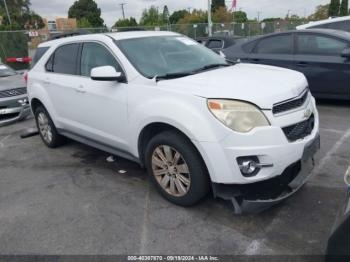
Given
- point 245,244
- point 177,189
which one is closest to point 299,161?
point 245,244

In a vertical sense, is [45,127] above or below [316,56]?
below

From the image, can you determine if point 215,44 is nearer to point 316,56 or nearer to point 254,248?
point 316,56

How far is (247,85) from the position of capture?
3207 millimetres

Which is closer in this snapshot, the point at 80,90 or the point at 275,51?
the point at 80,90

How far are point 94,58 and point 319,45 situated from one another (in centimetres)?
452

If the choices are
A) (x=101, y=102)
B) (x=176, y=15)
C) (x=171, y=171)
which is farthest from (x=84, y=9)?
(x=171, y=171)

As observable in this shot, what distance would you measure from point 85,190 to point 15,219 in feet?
2.63

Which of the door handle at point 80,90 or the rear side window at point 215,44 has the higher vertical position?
the door handle at point 80,90

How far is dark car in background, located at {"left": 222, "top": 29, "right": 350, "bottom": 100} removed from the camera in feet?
21.3

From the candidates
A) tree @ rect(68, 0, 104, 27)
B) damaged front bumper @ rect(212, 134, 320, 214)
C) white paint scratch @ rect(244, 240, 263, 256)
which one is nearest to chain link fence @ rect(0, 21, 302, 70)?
damaged front bumper @ rect(212, 134, 320, 214)

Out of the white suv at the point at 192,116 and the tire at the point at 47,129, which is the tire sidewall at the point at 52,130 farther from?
the white suv at the point at 192,116

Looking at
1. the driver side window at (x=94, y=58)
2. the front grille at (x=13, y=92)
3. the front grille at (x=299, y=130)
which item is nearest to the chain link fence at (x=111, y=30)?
the driver side window at (x=94, y=58)

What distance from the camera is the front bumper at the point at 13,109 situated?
731cm

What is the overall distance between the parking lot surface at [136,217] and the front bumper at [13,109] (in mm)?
2882
